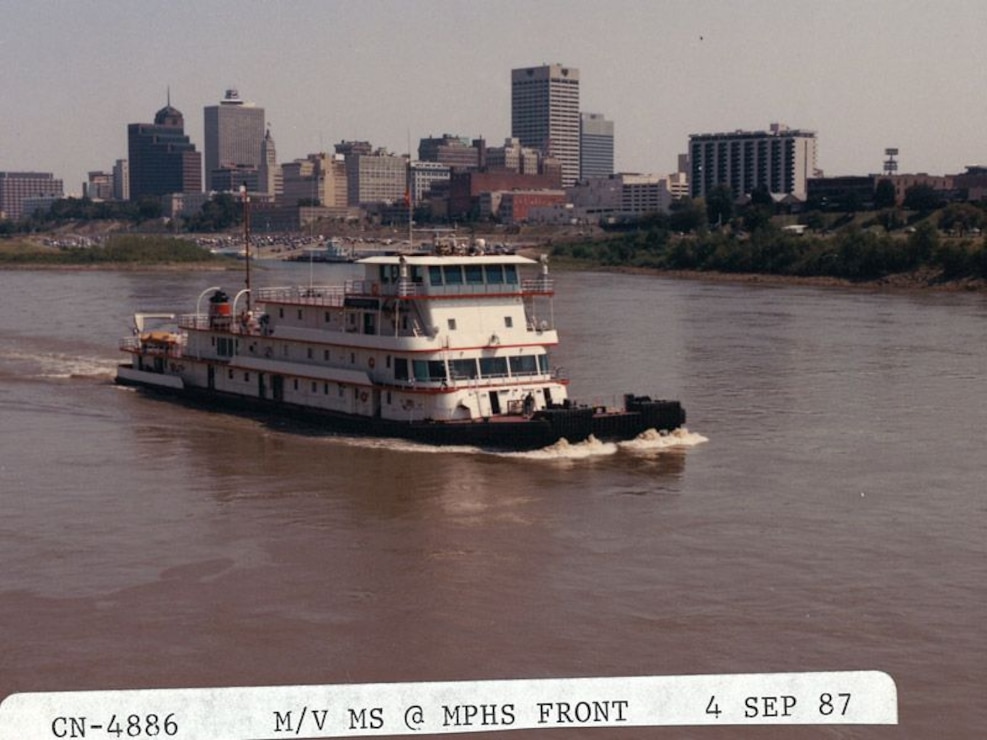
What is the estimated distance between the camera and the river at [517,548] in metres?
19.9

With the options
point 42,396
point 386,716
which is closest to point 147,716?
point 386,716

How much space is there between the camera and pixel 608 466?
33.9 meters

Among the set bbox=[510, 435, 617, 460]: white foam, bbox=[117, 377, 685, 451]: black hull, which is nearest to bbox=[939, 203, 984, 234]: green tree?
bbox=[117, 377, 685, 451]: black hull

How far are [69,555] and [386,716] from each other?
59.1ft

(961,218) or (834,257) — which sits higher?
(961,218)

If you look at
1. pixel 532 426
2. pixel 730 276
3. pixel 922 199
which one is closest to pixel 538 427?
pixel 532 426

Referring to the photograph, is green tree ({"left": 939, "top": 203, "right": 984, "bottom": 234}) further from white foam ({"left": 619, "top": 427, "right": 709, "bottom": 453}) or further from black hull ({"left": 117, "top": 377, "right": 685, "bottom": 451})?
black hull ({"left": 117, "top": 377, "right": 685, "bottom": 451})

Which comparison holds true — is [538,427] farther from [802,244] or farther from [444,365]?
[802,244]
